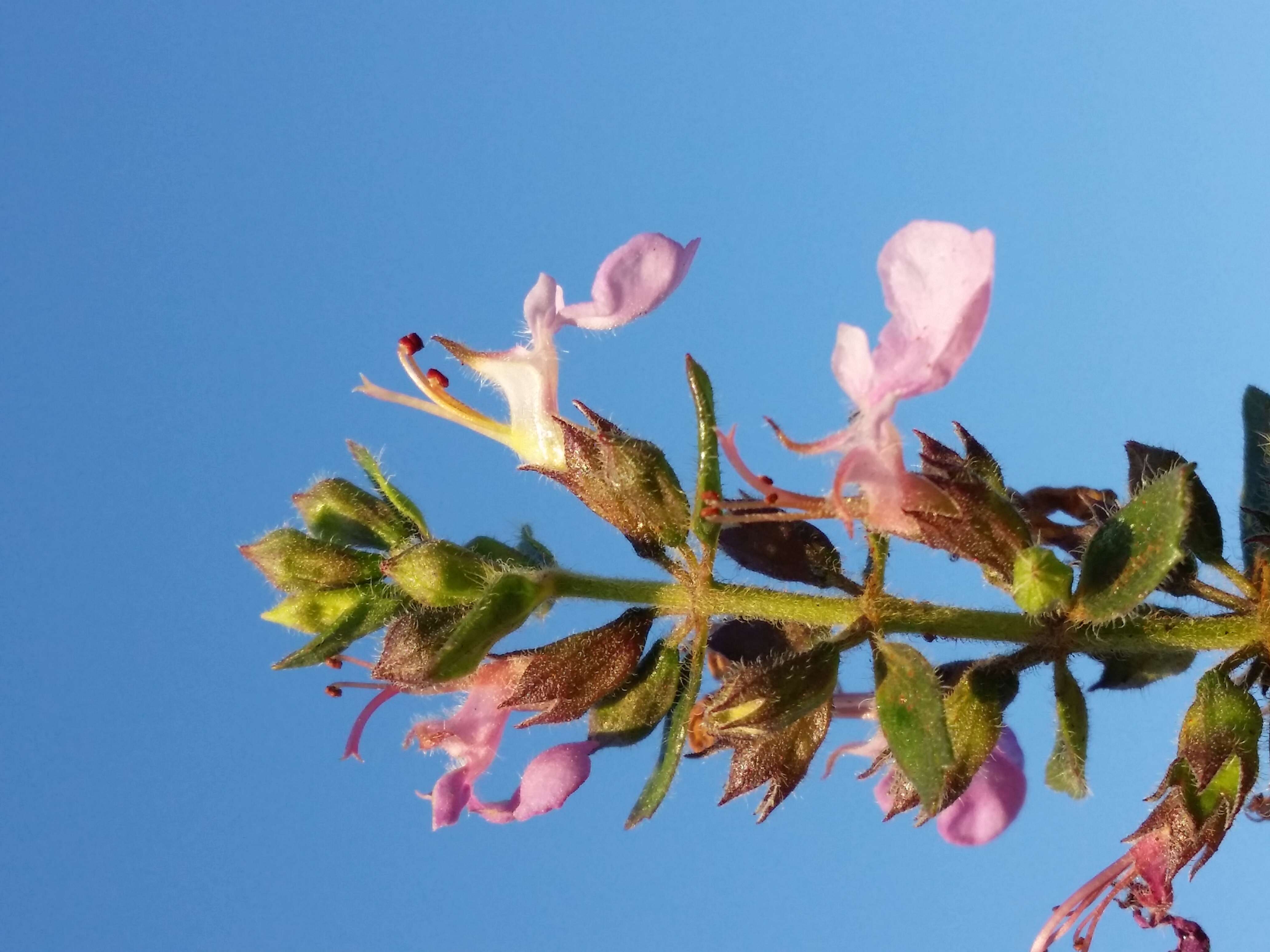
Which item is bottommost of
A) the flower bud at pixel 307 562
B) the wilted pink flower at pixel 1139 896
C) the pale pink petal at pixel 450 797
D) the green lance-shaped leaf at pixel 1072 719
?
the wilted pink flower at pixel 1139 896

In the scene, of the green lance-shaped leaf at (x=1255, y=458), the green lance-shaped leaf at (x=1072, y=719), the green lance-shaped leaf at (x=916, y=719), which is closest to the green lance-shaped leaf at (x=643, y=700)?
the green lance-shaped leaf at (x=916, y=719)

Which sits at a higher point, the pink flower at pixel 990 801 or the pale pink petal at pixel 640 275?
the pale pink petal at pixel 640 275

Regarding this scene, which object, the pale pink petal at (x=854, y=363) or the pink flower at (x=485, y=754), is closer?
the pale pink petal at (x=854, y=363)

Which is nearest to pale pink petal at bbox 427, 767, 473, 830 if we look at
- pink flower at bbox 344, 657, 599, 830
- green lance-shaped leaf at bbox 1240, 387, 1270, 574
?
pink flower at bbox 344, 657, 599, 830

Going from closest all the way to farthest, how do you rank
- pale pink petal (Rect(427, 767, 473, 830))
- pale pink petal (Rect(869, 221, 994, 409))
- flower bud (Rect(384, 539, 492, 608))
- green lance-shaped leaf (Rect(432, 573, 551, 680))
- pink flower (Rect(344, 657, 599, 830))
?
pale pink petal (Rect(869, 221, 994, 409)) < green lance-shaped leaf (Rect(432, 573, 551, 680)) < flower bud (Rect(384, 539, 492, 608)) < pink flower (Rect(344, 657, 599, 830)) < pale pink petal (Rect(427, 767, 473, 830))

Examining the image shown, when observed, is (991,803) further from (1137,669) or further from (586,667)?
(586,667)

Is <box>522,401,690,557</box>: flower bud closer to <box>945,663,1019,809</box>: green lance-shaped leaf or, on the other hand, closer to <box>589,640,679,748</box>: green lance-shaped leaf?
<box>589,640,679,748</box>: green lance-shaped leaf

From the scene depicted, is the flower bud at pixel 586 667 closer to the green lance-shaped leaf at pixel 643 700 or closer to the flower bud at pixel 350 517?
the green lance-shaped leaf at pixel 643 700
